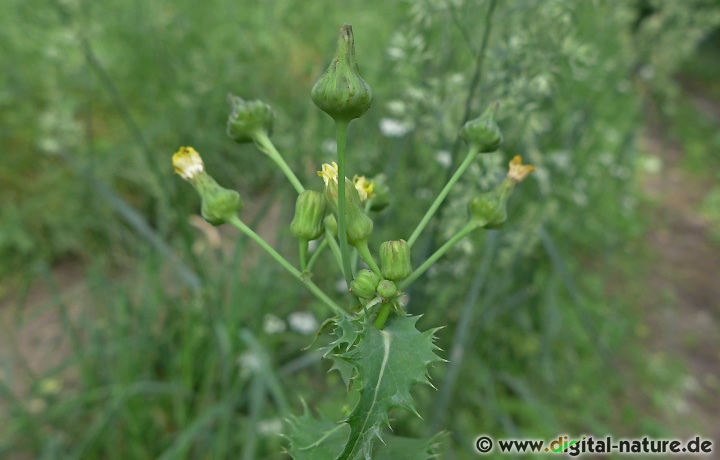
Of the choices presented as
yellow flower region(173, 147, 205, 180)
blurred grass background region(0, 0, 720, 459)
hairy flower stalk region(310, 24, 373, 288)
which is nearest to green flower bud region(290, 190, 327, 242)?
hairy flower stalk region(310, 24, 373, 288)

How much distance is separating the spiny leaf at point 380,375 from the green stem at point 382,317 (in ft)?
0.09

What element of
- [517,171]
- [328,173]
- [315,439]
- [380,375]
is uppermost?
[328,173]

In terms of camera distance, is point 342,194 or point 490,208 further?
point 490,208

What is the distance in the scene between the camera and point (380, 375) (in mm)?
642

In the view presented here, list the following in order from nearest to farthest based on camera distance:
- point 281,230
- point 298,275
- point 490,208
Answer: point 298,275 → point 490,208 → point 281,230

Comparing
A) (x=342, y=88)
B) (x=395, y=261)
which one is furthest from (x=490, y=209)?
(x=342, y=88)

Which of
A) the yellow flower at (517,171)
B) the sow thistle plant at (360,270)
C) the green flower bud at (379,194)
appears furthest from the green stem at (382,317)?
the yellow flower at (517,171)

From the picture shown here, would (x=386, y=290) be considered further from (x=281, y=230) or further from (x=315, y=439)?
(x=281, y=230)

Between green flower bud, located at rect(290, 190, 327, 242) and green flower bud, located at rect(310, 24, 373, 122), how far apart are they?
14 centimetres

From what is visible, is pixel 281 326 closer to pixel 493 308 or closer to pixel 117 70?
pixel 493 308

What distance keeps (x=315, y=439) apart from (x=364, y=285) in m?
0.25

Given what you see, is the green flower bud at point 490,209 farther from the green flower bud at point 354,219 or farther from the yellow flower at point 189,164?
the yellow flower at point 189,164

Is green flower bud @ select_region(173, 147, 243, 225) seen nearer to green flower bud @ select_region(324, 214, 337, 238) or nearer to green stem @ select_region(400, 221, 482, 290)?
green flower bud @ select_region(324, 214, 337, 238)

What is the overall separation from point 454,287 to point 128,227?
1.72 meters
